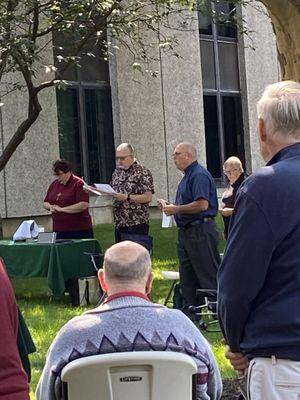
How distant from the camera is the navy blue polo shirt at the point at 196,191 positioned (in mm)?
7980

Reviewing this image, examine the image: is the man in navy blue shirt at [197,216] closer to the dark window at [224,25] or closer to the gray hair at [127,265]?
the gray hair at [127,265]

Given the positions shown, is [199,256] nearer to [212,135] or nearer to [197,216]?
[197,216]

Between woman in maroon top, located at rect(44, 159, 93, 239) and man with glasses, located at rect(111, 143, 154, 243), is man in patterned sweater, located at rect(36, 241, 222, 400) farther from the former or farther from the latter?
woman in maroon top, located at rect(44, 159, 93, 239)

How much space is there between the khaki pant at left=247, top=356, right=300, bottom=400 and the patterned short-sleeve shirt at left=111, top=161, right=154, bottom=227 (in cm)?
599

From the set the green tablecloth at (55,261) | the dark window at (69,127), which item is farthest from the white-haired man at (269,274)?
the dark window at (69,127)

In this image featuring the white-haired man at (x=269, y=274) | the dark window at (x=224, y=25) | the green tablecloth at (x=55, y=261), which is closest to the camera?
the white-haired man at (x=269, y=274)

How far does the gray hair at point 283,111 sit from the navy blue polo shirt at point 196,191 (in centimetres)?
489

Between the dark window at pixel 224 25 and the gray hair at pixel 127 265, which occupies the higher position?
the dark window at pixel 224 25

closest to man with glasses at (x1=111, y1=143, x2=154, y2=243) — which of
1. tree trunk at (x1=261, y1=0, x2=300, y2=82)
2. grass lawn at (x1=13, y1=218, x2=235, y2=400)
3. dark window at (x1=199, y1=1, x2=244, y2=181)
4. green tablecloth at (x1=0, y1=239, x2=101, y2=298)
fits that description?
green tablecloth at (x1=0, y1=239, x2=101, y2=298)

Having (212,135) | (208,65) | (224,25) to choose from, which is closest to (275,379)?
(224,25)

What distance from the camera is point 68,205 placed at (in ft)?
32.5

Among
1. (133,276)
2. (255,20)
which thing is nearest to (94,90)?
(255,20)

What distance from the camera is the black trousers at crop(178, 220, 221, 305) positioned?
8023mm

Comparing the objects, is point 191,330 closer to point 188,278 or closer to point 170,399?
point 170,399
